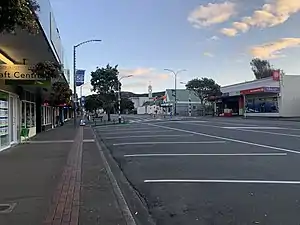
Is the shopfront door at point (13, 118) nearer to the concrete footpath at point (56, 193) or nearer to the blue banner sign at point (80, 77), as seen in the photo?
the concrete footpath at point (56, 193)

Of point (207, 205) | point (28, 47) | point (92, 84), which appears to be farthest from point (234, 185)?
point (92, 84)

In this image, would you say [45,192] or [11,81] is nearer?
[45,192]

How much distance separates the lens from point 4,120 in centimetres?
1791

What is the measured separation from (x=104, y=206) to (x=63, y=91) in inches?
902

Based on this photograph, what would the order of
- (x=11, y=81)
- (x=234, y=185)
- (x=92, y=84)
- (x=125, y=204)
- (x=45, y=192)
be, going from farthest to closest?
(x=92, y=84) < (x=11, y=81) < (x=234, y=185) < (x=45, y=192) < (x=125, y=204)

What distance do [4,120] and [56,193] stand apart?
10.8 meters

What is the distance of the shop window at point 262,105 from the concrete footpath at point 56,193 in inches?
2274

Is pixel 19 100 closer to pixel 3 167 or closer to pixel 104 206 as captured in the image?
pixel 3 167

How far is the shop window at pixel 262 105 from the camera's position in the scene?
67.3 meters

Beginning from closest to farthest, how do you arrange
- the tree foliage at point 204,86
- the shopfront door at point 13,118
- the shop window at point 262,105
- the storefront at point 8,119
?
the storefront at point 8,119
the shopfront door at point 13,118
the shop window at point 262,105
the tree foliage at point 204,86

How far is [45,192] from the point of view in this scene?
827cm

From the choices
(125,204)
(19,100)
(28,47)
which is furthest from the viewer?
(19,100)

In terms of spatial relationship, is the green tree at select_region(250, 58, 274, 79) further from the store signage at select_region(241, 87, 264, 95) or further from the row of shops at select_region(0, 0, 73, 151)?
the row of shops at select_region(0, 0, 73, 151)

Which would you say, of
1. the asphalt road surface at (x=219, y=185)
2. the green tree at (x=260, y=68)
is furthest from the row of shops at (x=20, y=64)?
the green tree at (x=260, y=68)
